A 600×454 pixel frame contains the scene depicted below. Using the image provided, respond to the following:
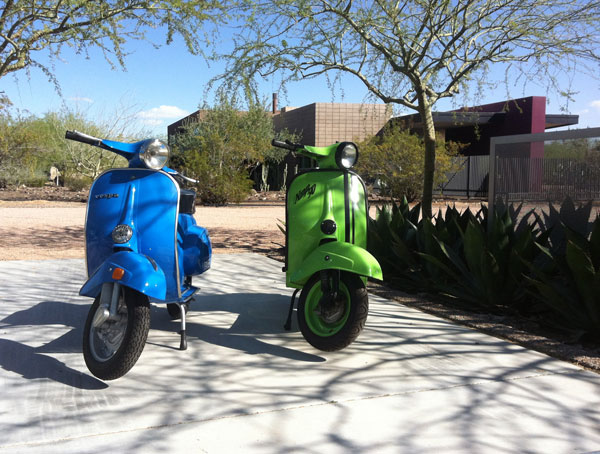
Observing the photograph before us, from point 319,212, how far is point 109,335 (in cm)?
174

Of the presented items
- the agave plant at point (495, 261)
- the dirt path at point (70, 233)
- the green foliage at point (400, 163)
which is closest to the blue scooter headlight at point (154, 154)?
the agave plant at point (495, 261)

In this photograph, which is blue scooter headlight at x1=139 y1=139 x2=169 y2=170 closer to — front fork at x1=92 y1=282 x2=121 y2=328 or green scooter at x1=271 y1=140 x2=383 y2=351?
green scooter at x1=271 y1=140 x2=383 y2=351

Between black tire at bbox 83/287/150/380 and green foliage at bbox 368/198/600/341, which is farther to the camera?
green foliage at bbox 368/198/600/341

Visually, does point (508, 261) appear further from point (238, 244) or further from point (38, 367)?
point (238, 244)

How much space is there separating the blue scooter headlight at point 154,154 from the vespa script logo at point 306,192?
3.42 feet

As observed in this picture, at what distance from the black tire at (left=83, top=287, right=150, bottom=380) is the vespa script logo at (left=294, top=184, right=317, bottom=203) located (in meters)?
1.47

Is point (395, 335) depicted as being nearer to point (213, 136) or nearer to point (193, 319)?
point (193, 319)

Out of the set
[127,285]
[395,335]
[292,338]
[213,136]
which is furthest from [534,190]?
[213,136]

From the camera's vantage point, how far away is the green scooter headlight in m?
4.18

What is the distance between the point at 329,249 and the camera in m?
3.81

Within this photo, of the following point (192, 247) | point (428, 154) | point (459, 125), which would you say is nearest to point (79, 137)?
point (192, 247)

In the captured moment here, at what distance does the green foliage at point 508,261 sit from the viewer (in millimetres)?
4102

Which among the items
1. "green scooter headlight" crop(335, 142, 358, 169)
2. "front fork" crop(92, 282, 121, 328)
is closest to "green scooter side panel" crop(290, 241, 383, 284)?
"green scooter headlight" crop(335, 142, 358, 169)

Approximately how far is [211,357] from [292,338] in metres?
0.75
